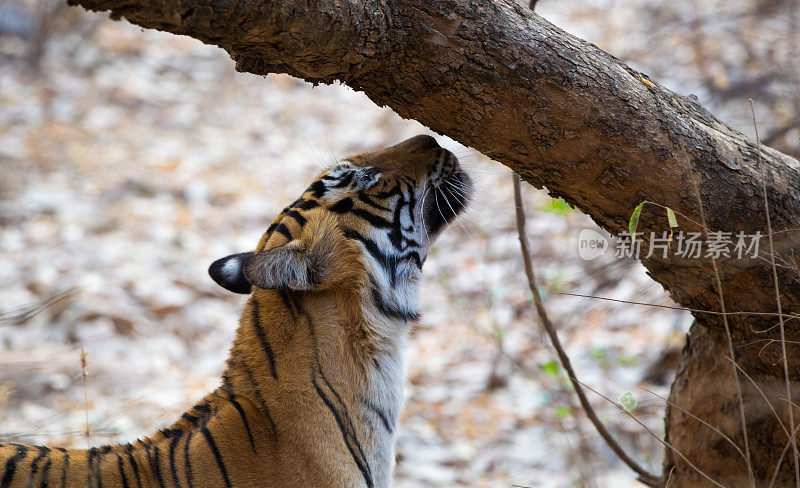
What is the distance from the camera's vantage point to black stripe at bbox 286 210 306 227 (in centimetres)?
262

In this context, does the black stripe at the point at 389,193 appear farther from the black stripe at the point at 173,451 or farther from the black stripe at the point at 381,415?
the black stripe at the point at 173,451

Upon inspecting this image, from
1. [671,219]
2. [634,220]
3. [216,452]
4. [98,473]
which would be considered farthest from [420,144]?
[98,473]

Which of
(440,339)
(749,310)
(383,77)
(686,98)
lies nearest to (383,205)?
(383,77)

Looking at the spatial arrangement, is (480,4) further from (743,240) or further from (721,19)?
(721,19)

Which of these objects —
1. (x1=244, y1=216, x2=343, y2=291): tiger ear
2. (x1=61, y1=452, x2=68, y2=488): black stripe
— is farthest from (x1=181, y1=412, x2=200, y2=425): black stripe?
(x1=244, y1=216, x2=343, y2=291): tiger ear

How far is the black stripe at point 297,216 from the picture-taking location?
8.61ft

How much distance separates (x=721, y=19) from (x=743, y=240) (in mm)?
5718

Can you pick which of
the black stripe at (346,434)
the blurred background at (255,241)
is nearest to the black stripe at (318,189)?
the blurred background at (255,241)

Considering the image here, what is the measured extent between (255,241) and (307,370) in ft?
14.8

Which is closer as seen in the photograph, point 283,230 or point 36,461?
point 36,461

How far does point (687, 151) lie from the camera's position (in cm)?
229

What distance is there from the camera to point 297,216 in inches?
105

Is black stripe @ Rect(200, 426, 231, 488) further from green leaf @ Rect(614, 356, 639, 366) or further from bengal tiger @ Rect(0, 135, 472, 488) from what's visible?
green leaf @ Rect(614, 356, 639, 366)

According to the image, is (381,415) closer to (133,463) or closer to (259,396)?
(259,396)
